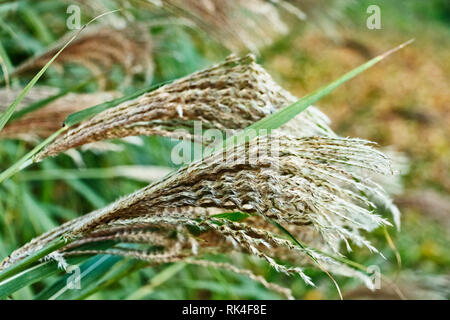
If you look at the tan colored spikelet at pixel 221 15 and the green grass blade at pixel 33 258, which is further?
the tan colored spikelet at pixel 221 15

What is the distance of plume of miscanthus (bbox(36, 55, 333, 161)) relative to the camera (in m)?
0.95

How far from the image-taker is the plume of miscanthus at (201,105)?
954 mm

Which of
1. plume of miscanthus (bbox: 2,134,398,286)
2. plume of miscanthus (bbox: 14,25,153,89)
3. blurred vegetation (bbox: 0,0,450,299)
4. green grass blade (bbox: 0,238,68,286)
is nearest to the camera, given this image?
plume of miscanthus (bbox: 2,134,398,286)

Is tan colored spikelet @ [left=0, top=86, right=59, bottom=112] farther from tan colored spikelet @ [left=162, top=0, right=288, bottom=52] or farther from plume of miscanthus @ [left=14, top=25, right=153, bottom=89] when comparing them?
tan colored spikelet @ [left=162, top=0, right=288, bottom=52]

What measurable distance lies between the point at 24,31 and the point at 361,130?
2758mm

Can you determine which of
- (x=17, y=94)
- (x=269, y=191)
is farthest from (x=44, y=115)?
(x=269, y=191)

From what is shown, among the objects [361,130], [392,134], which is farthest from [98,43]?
[392,134]

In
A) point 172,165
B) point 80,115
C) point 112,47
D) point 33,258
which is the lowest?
point 33,258

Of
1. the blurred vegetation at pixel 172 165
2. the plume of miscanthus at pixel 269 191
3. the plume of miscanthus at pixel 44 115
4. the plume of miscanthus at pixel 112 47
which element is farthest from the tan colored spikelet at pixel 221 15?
the plume of miscanthus at pixel 269 191

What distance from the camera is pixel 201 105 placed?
980 mm

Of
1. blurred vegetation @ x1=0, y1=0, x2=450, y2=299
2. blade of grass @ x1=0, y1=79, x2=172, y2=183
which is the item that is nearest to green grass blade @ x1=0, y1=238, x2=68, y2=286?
blade of grass @ x1=0, y1=79, x2=172, y2=183

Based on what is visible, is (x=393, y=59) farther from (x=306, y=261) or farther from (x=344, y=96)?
(x=306, y=261)

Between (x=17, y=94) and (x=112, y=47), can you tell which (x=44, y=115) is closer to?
(x=17, y=94)

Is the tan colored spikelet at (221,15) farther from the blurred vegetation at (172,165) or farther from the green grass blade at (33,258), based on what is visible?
the green grass blade at (33,258)
